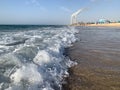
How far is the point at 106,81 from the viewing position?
4.70m

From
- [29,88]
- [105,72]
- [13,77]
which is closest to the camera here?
[29,88]

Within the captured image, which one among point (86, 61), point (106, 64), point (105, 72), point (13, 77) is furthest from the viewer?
point (86, 61)

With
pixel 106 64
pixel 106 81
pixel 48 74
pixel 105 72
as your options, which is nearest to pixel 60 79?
pixel 48 74

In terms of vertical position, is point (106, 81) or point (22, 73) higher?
point (22, 73)

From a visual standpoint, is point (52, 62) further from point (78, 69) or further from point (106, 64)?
point (106, 64)

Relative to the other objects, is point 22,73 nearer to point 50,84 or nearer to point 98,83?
point 50,84

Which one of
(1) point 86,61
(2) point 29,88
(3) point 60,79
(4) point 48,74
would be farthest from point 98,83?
(1) point 86,61

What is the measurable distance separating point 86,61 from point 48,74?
2.50 metres

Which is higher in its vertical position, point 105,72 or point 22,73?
point 22,73

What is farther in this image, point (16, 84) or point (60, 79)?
point (60, 79)

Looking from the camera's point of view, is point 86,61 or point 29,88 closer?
point 29,88

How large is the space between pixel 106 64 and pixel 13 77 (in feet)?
11.3

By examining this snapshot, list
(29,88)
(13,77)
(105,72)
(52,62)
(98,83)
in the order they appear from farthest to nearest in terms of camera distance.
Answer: (52,62)
(105,72)
(98,83)
(13,77)
(29,88)

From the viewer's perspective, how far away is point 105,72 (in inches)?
216
